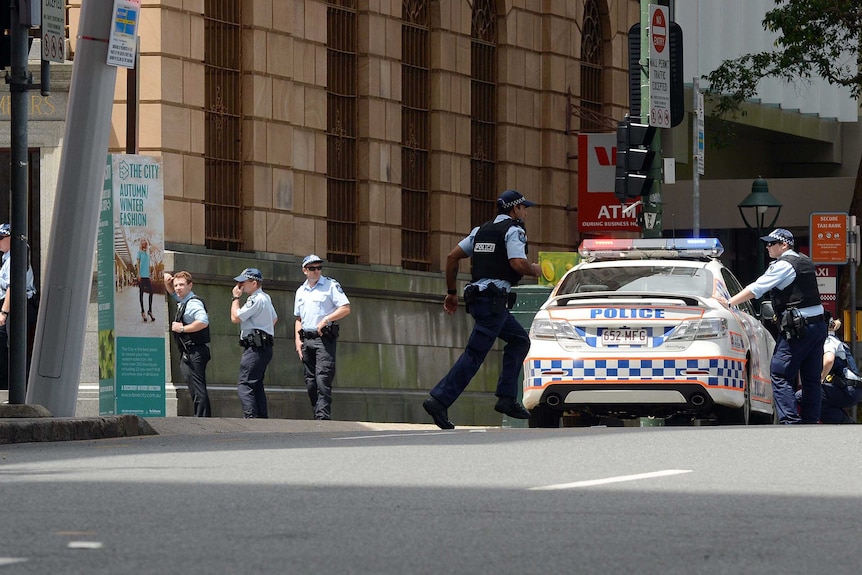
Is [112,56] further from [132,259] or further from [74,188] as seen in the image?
[132,259]

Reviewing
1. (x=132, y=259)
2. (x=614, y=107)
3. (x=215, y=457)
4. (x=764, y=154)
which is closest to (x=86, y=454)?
(x=215, y=457)

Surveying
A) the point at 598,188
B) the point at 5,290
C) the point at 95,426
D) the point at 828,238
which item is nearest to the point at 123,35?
the point at 95,426

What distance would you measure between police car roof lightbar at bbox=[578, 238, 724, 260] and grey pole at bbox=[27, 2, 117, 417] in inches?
166

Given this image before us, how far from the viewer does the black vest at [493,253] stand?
53.1 ft

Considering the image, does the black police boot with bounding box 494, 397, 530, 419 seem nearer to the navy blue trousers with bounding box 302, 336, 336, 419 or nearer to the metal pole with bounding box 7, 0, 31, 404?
the metal pole with bounding box 7, 0, 31, 404

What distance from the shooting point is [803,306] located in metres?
17.9

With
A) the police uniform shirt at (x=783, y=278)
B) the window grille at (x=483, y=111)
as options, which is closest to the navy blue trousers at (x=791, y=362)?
the police uniform shirt at (x=783, y=278)

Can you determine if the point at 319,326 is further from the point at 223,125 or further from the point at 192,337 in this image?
the point at 223,125

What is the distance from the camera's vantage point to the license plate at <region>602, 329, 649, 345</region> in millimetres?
16031

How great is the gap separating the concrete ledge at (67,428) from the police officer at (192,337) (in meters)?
5.77

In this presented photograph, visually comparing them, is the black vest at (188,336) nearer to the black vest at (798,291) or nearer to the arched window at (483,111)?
the black vest at (798,291)

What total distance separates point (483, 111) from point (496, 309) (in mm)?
14048

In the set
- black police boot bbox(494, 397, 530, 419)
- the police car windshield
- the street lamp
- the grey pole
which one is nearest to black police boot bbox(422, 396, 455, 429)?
black police boot bbox(494, 397, 530, 419)

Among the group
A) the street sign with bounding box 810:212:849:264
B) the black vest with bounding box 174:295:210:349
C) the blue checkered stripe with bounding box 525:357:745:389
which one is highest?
the street sign with bounding box 810:212:849:264
